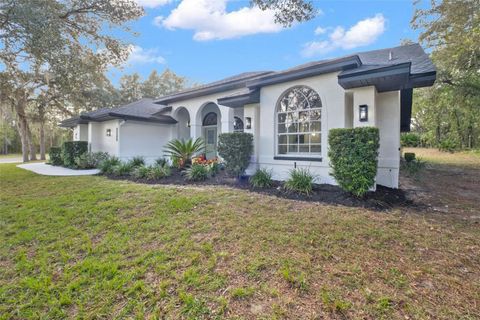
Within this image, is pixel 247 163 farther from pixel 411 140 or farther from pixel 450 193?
pixel 411 140

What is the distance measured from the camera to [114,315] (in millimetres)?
2639

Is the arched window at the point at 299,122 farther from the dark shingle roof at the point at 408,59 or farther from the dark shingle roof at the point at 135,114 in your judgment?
the dark shingle roof at the point at 135,114

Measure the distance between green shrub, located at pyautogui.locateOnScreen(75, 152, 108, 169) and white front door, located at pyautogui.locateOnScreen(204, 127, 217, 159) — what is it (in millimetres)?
5669

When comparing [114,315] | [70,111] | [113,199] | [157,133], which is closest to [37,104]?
[70,111]

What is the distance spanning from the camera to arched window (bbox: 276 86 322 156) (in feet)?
26.0

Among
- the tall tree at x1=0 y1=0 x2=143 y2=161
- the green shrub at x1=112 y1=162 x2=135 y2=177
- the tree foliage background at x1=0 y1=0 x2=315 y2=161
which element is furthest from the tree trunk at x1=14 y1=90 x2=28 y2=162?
the green shrub at x1=112 y1=162 x2=135 y2=177

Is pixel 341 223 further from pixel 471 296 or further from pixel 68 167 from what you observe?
pixel 68 167

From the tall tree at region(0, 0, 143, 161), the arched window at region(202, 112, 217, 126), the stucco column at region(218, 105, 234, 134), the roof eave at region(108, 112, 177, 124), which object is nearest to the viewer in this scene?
the tall tree at region(0, 0, 143, 161)

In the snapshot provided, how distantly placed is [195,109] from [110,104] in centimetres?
1588

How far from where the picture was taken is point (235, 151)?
27.2ft

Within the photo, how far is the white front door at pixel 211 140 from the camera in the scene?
45.1ft

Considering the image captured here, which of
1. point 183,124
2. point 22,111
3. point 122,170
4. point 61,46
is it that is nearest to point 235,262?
point 122,170

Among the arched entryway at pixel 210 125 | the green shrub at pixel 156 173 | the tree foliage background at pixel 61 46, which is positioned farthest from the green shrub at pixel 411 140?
the green shrub at pixel 156 173

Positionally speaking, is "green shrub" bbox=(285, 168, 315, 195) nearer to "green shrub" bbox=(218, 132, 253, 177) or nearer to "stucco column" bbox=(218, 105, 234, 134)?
"green shrub" bbox=(218, 132, 253, 177)
